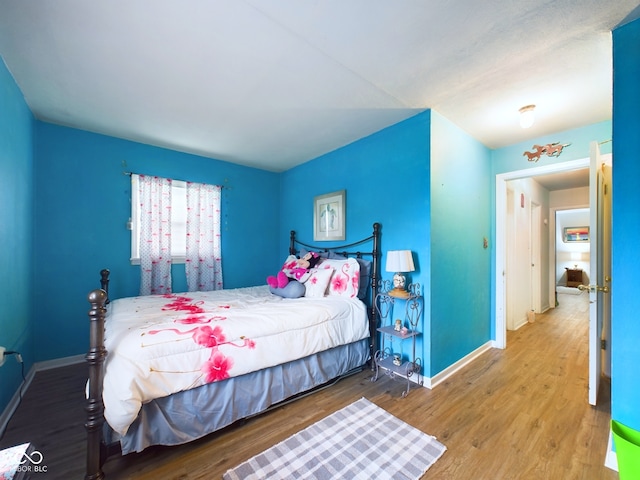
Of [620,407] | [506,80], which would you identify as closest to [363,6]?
[506,80]

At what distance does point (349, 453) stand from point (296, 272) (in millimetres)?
1749

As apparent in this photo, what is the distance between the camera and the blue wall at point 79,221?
2.74 m

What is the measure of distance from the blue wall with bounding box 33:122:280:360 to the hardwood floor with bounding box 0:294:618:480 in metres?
0.56

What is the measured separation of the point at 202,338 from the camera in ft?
5.60

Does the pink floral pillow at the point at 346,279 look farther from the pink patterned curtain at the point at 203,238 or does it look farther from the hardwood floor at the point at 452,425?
the pink patterned curtain at the point at 203,238

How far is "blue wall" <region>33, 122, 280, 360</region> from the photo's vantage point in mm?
2744

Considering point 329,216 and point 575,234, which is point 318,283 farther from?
point 575,234

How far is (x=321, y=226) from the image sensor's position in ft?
12.1

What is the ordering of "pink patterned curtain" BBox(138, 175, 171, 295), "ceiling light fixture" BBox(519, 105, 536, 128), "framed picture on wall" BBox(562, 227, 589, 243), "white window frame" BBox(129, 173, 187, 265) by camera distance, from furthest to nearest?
"framed picture on wall" BBox(562, 227, 589, 243) → "white window frame" BBox(129, 173, 187, 265) → "pink patterned curtain" BBox(138, 175, 171, 295) → "ceiling light fixture" BBox(519, 105, 536, 128)

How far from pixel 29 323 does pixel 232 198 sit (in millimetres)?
Result: 2551

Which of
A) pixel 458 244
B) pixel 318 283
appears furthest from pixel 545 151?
pixel 318 283

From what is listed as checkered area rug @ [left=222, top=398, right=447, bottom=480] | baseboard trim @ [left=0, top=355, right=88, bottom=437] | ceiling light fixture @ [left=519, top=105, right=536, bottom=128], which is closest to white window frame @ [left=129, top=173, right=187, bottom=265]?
baseboard trim @ [left=0, top=355, right=88, bottom=437]

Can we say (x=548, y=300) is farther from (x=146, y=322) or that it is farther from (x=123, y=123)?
(x=123, y=123)

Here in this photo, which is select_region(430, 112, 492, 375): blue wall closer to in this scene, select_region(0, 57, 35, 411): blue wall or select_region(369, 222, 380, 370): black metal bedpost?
select_region(369, 222, 380, 370): black metal bedpost
